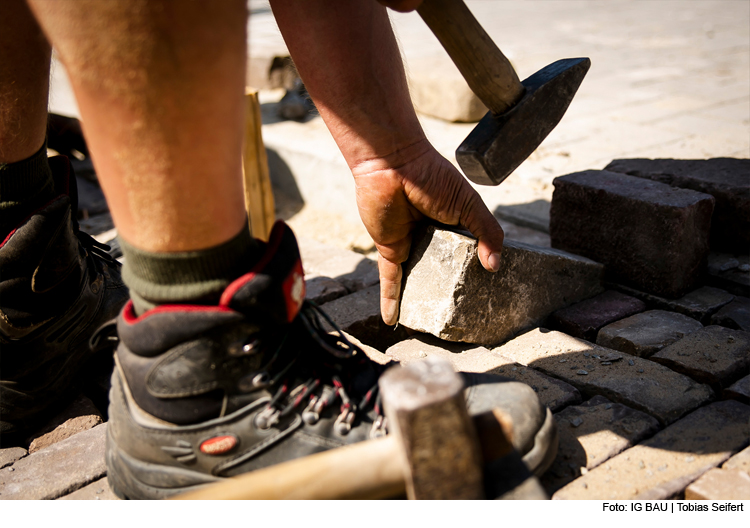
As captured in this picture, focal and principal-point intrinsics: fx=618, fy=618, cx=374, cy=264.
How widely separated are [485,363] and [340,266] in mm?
1101

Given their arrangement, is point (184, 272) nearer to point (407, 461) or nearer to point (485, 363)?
point (407, 461)

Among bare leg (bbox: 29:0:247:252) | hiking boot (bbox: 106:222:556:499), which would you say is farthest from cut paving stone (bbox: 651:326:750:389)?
bare leg (bbox: 29:0:247:252)

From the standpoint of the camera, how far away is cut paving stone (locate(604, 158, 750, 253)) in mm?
2301

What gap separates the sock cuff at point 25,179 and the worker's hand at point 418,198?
914 millimetres

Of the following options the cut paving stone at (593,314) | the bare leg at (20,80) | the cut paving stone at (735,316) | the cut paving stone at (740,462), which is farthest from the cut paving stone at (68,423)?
the cut paving stone at (735,316)

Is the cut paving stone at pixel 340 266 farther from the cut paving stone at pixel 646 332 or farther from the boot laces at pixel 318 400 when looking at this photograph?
the boot laces at pixel 318 400

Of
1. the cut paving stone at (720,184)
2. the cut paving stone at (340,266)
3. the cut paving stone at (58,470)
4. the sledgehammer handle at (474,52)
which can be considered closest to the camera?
the cut paving stone at (58,470)

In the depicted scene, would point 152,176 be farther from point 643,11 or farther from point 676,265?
point 643,11

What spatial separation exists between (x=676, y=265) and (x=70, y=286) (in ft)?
6.53

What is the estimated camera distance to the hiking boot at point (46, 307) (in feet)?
5.52

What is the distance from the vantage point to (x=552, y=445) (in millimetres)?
1326

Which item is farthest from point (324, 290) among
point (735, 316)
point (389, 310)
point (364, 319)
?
point (735, 316)

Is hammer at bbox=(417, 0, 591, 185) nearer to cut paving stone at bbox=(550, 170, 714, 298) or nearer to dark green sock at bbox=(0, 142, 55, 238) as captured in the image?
cut paving stone at bbox=(550, 170, 714, 298)

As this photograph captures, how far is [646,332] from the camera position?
1990 millimetres
